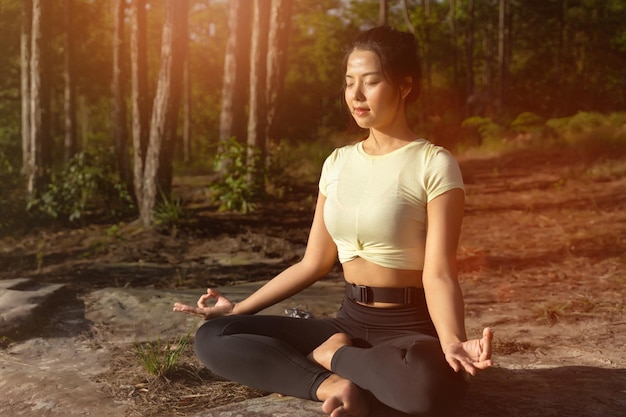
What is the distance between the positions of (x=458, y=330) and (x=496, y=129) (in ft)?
75.5

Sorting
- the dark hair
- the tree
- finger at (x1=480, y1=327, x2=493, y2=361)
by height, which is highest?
the tree

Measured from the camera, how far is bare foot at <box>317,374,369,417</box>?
293 cm

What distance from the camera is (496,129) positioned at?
82.4ft

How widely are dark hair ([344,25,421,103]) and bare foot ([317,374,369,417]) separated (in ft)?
3.94

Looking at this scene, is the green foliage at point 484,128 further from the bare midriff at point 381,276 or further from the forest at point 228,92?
the bare midriff at point 381,276

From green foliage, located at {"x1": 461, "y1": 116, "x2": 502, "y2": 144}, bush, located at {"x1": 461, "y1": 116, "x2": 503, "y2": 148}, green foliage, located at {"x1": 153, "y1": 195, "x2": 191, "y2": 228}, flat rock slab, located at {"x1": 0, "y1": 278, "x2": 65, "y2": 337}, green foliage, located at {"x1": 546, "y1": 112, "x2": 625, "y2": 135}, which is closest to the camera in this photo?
flat rock slab, located at {"x1": 0, "y1": 278, "x2": 65, "y2": 337}

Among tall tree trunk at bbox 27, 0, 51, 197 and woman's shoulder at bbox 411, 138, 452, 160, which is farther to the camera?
tall tree trunk at bbox 27, 0, 51, 197

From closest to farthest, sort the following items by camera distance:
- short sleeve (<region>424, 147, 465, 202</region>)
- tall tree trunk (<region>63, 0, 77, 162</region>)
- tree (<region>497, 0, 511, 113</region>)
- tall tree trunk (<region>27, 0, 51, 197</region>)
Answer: short sleeve (<region>424, 147, 465, 202</region>)
tall tree trunk (<region>27, 0, 51, 197</region>)
tall tree trunk (<region>63, 0, 77, 162</region>)
tree (<region>497, 0, 511, 113</region>)

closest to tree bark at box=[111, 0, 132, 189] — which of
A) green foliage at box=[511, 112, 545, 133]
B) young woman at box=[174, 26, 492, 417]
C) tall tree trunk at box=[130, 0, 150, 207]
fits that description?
tall tree trunk at box=[130, 0, 150, 207]

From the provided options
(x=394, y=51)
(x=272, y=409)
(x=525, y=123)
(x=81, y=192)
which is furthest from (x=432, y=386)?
(x=525, y=123)

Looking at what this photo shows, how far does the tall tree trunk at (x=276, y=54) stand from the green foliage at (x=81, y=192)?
9.02 ft

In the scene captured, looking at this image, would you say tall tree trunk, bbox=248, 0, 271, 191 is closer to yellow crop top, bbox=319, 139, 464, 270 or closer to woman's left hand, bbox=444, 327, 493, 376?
yellow crop top, bbox=319, 139, 464, 270

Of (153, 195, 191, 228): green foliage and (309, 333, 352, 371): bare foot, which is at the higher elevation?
(309, 333, 352, 371): bare foot

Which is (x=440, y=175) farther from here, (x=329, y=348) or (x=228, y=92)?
(x=228, y=92)
